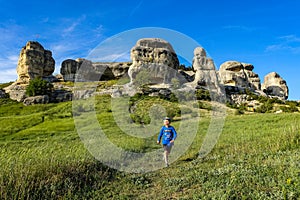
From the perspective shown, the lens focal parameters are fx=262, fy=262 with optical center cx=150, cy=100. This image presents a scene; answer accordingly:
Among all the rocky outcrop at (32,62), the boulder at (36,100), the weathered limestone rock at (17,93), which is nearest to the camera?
the boulder at (36,100)

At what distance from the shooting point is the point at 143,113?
120 ft

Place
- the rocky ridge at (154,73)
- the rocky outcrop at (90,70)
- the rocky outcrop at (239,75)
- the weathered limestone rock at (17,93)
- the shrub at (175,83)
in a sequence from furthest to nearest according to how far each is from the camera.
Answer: the rocky outcrop at (90,70) < the rocky outcrop at (239,75) < the rocky ridge at (154,73) < the weathered limestone rock at (17,93) < the shrub at (175,83)

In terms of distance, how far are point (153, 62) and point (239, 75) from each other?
26093mm

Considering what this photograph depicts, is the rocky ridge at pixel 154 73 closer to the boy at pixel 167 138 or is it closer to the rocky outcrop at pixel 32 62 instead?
the rocky outcrop at pixel 32 62

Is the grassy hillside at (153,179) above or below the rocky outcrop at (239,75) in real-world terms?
below

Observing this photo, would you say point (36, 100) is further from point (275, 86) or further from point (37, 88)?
point (275, 86)

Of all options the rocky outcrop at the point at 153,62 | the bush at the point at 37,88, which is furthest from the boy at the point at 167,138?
the bush at the point at 37,88

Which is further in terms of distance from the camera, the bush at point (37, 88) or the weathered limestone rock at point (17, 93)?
the weathered limestone rock at point (17, 93)

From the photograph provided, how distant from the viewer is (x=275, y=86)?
83.3 metres

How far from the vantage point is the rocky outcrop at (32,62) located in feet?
240

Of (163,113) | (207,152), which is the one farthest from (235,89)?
(207,152)

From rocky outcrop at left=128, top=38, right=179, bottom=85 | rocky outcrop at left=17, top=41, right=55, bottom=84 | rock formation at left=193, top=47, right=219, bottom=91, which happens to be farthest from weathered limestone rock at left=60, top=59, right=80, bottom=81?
rock formation at left=193, top=47, right=219, bottom=91

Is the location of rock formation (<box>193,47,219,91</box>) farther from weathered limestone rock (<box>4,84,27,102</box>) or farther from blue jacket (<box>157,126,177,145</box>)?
blue jacket (<box>157,126,177,145</box>)

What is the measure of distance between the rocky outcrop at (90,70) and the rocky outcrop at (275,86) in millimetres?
46886
